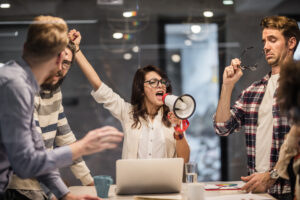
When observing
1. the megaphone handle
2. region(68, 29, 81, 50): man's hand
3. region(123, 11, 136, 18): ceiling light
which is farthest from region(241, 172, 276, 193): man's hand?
region(123, 11, 136, 18): ceiling light

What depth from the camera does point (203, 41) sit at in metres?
4.05

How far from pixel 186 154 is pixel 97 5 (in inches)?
52.9

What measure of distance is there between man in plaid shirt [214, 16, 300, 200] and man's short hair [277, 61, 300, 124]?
938 millimetres

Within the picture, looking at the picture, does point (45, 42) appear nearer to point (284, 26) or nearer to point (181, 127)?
point (181, 127)

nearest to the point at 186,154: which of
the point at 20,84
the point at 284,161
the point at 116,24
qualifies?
the point at 284,161

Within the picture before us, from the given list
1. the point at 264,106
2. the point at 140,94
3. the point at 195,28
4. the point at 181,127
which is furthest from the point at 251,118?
the point at 195,28

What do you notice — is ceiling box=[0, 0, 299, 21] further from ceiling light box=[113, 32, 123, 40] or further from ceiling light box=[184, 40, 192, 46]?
ceiling light box=[184, 40, 192, 46]

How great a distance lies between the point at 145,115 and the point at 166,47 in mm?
1172

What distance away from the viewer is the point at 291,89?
1.71m

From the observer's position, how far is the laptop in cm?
220

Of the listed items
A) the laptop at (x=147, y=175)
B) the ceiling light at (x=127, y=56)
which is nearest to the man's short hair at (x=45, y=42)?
the laptop at (x=147, y=175)

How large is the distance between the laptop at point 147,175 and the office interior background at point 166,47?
0.53 metres

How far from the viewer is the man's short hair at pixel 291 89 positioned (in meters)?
1.70

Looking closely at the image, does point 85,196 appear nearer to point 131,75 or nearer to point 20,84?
point 20,84
